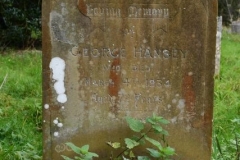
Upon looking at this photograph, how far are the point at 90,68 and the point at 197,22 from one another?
90 centimetres

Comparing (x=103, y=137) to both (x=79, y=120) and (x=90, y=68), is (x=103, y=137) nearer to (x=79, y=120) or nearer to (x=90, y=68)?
(x=79, y=120)

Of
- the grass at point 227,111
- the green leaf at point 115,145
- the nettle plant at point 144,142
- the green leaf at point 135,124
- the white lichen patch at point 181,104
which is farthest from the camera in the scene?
the grass at point 227,111

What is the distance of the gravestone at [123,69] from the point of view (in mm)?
4293

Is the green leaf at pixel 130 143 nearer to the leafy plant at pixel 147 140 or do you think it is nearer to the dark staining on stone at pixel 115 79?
the leafy plant at pixel 147 140

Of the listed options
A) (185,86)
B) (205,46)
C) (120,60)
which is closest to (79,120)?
(120,60)

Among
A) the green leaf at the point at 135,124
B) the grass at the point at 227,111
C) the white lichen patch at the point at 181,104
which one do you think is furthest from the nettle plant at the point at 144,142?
the grass at the point at 227,111

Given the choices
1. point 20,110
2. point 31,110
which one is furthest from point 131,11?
point 20,110

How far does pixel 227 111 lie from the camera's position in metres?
6.70

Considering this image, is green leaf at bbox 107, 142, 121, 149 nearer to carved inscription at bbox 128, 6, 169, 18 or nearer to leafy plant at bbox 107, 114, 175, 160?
leafy plant at bbox 107, 114, 175, 160

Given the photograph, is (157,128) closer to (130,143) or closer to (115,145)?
(130,143)

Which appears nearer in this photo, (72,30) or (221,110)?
(72,30)

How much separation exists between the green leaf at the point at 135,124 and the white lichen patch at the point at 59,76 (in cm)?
56

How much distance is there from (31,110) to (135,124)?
2.42 meters

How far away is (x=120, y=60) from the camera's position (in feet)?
14.2
